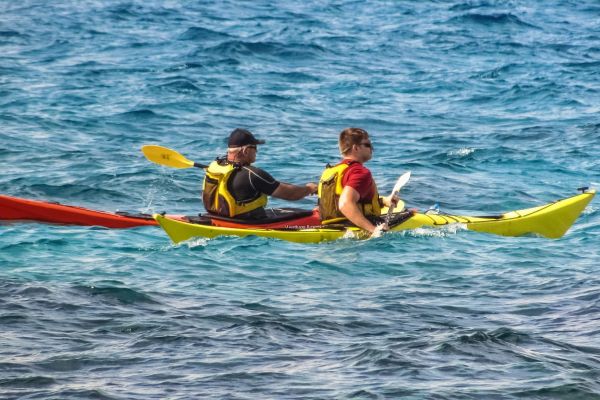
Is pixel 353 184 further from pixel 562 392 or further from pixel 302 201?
pixel 562 392

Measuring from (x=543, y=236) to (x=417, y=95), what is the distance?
33.5 ft

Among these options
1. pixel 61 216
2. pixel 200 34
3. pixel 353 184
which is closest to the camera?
pixel 353 184

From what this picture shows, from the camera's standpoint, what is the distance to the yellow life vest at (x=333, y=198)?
10.1 metres

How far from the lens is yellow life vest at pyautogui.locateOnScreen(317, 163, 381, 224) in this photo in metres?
10.1

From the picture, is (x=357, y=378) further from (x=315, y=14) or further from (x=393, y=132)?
(x=315, y=14)

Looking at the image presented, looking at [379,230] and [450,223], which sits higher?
[379,230]

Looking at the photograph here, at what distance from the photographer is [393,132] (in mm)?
17844

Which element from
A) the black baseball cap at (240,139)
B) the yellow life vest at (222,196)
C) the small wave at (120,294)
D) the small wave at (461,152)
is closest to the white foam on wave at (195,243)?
the yellow life vest at (222,196)

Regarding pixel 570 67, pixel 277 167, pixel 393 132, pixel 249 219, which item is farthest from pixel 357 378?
pixel 570 67

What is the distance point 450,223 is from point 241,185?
2121mm

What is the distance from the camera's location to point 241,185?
1034cm

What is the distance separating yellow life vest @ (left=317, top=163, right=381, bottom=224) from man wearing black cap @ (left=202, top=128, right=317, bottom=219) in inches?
8.7

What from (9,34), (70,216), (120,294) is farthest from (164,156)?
(9,34)

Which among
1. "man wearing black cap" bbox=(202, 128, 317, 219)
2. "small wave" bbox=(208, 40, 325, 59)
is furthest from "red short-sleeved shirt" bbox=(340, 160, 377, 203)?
"small wave" bbox=(208, 40, 325, 59)
